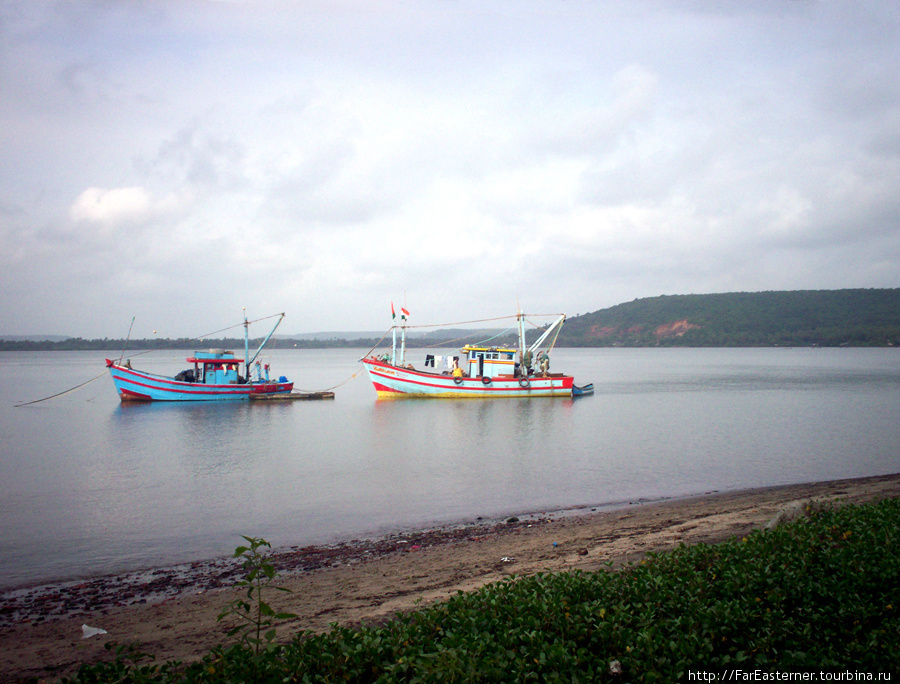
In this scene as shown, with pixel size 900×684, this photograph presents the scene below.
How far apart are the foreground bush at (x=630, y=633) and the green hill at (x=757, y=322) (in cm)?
15391

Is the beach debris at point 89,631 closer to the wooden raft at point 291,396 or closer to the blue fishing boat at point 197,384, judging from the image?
the blue fishing boat at point 197,384

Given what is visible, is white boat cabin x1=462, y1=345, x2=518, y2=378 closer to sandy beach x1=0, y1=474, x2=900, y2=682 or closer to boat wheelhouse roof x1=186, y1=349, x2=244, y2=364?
boat wheelhouse roof x1=186, y1=349, x2=244, y2=364

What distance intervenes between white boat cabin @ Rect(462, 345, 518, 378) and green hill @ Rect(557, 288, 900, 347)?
4850 inches

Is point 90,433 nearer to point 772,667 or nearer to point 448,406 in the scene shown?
point 448,406

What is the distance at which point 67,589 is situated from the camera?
8773mm

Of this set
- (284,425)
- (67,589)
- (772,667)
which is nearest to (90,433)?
(284,425)

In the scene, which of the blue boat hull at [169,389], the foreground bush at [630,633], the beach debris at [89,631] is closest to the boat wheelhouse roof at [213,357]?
the blue boat hull at [169,389]

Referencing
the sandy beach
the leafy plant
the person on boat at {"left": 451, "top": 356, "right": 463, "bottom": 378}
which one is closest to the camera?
the leafy plant

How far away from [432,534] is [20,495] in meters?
11.9

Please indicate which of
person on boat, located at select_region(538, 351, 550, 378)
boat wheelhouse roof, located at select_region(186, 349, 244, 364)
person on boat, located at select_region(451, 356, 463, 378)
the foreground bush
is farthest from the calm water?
the foreground bush

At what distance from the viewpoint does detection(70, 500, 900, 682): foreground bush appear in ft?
12.7

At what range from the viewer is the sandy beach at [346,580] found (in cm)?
628

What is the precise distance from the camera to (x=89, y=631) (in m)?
6.77

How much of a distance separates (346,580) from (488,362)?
31.0m
